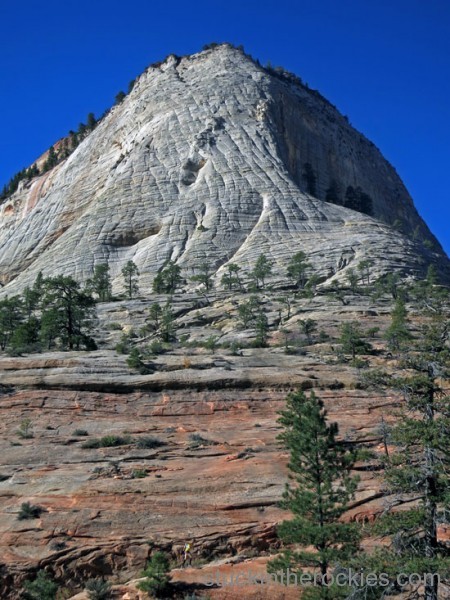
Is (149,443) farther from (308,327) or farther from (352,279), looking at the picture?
(352,279)

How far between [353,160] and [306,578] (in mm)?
106786

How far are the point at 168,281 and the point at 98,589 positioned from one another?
153 ft

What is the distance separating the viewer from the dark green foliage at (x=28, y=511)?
23.6 meters

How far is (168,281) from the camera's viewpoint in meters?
65.7

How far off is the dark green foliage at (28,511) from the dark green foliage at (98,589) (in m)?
3.86

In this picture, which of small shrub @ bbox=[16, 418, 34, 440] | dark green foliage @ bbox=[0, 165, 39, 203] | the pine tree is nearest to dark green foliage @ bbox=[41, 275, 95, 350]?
small shrub @ bbox=[16, 418, 34, 440]

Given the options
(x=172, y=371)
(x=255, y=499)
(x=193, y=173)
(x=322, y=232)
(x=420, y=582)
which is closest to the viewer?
(x=420, y=582)

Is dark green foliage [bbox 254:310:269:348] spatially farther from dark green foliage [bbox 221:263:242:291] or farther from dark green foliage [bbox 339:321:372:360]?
dark green foliage [bbox 221:263:242:291]

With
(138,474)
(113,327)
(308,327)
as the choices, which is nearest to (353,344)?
(308,327)

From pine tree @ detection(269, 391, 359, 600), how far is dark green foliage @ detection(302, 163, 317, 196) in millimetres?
82752

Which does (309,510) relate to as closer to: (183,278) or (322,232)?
(183,278)

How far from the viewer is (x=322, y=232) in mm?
77312

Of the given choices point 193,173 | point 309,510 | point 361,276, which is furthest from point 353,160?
point 309,510

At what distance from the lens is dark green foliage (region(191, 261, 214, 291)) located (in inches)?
2571
